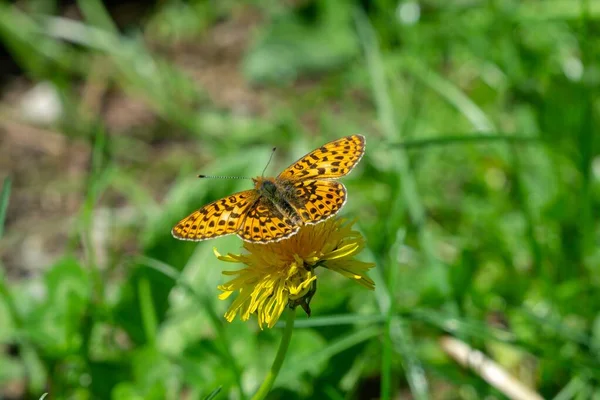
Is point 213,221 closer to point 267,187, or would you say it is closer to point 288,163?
point 267,187

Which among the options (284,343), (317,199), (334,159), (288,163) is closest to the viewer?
(284,343)

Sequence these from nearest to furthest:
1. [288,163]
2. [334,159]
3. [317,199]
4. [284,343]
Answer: [284,343], [317,199], [334,159], [288,163]

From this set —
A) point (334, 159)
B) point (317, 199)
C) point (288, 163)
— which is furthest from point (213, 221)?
point (288, 163)

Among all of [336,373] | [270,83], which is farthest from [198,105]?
[336,373]

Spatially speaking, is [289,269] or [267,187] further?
[267,187]

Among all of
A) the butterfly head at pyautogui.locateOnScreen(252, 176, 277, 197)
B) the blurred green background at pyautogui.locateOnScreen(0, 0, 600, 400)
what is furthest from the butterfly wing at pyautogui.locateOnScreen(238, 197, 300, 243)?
the blurred green background at pyautogui.locateOnScreen(0, 0, 600, 400)

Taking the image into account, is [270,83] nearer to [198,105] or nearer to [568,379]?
[198,105]

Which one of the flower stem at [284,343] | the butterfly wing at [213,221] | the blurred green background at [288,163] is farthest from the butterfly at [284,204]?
the blurred green background at [288,163]
